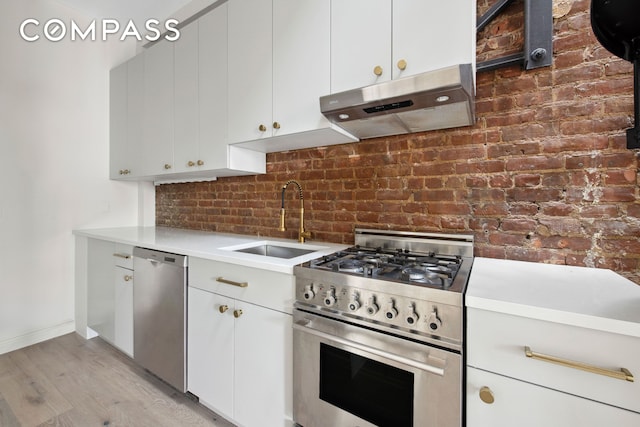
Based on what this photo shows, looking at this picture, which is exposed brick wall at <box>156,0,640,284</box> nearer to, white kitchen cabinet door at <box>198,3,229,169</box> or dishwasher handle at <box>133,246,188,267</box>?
white kitchen cabinet door at <box>198,3,229,169</box>

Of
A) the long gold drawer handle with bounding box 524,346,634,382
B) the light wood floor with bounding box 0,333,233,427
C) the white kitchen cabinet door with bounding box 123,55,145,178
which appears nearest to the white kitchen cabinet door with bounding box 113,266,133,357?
the light wood floor with bounding box 0,333,233,427

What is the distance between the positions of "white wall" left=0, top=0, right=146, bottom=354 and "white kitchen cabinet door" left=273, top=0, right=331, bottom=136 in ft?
7.52

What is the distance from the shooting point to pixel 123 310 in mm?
2137

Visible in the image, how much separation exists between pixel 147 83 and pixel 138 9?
81cm

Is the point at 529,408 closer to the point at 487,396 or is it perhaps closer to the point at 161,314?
the point at 487,396

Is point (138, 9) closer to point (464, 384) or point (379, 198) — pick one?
point (379, 198)

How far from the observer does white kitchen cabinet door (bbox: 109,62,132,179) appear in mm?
2740

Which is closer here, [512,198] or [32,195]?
[512,198]

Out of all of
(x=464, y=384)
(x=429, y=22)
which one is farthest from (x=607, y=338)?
(x=429, y=22)

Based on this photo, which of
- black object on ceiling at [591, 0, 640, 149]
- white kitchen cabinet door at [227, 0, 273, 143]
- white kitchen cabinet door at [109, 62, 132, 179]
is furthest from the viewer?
white kitchen cabinet door at [109, 62, 132, 179]

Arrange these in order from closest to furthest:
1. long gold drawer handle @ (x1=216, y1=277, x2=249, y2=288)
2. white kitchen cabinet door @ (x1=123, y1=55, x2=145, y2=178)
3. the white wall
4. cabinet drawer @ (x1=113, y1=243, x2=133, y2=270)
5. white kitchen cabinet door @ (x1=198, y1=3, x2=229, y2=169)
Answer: long gold drawer handle @ (x1=216, y1=277, x2=249, y2=288)
white kitchen cabinet door @ (x1=198, y1=3, x2=229, y2=169)
cabinet drawer @ (x1=113, y1=243, x2=133, y2=270)
the white wall
white kitchen cabinet door @ (x1=123, y1=55, x2=145, y2=178)

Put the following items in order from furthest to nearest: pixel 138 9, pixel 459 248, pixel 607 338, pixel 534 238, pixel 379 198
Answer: pixel 138 9, pixel 379 198, pixel 459 248, pixel 534 238, pixel 607 338

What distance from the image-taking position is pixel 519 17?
52.7 inches

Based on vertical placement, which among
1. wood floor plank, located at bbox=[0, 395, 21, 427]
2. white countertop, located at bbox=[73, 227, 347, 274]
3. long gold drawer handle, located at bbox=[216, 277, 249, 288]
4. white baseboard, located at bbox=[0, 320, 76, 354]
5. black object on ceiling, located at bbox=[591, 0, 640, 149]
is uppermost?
black object on ceiling, located at bbox=[591, 0, 640, 149]
